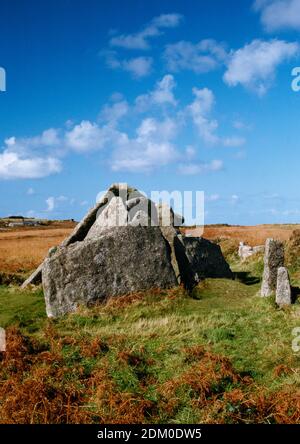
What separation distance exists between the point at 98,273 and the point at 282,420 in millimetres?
9277

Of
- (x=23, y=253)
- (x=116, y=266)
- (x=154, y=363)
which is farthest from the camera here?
(x=23, y=253)

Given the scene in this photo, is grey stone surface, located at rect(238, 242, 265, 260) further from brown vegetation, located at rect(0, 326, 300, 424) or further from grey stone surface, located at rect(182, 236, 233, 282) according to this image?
brown vegetation, located at rect(0, 326, 300, 424)

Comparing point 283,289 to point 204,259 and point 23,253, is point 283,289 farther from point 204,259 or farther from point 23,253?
point 23,253

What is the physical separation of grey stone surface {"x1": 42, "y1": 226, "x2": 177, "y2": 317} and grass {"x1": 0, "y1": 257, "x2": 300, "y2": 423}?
22.7 inches

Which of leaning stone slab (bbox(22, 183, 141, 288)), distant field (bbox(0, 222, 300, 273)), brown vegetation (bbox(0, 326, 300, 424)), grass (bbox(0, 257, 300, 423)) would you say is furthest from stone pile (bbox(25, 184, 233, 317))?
distant field (bbox(0, 222, 300, 273))

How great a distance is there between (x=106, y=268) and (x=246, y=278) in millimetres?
8212

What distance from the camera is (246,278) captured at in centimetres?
2177

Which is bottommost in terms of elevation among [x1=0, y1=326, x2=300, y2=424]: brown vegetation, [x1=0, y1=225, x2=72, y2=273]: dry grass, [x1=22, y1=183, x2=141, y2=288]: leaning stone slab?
[x1=0, y1=326, x2=300, y2=424]: brown vegetation

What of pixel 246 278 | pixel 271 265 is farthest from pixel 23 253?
pixel 271 265

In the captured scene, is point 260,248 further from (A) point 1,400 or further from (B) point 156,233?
(A) point 1,400

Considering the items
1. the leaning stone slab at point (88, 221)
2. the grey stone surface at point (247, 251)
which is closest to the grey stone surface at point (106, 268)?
the leaning stone slab at point (88, 221)

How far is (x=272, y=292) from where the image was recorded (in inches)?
632

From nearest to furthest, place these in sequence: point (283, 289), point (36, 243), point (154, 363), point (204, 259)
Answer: point (154, 363), point (283, 289), point (204, 259), point (36, 243)

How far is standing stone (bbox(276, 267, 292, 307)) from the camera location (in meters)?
14.8
